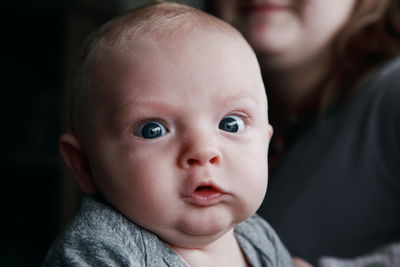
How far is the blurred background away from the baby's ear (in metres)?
1.80

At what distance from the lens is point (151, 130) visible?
61cm

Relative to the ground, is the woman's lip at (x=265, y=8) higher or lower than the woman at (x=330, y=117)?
higher

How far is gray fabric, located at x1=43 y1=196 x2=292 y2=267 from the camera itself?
581 millimetres

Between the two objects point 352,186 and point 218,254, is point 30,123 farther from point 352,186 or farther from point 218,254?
point 218,254

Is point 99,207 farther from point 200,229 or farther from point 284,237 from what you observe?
point 284,237

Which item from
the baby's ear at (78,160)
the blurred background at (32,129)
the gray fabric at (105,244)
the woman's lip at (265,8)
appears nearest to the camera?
the gray fabric at (105,244)

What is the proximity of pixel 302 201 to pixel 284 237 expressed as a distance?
0.09 meters

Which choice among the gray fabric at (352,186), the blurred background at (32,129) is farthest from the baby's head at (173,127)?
the blurred background at (32,129)

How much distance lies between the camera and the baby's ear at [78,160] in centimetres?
69

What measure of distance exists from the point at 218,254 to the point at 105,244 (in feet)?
0.58

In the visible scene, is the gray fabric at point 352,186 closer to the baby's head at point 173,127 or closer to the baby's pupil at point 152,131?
the baby's head at point 173,127

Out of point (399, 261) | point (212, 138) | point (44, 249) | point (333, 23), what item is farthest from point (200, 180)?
point (44, 249)

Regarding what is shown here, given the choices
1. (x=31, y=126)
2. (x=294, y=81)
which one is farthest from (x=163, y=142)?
(x=31, y=126)

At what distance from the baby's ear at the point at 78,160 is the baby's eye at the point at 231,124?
0.19 metres
